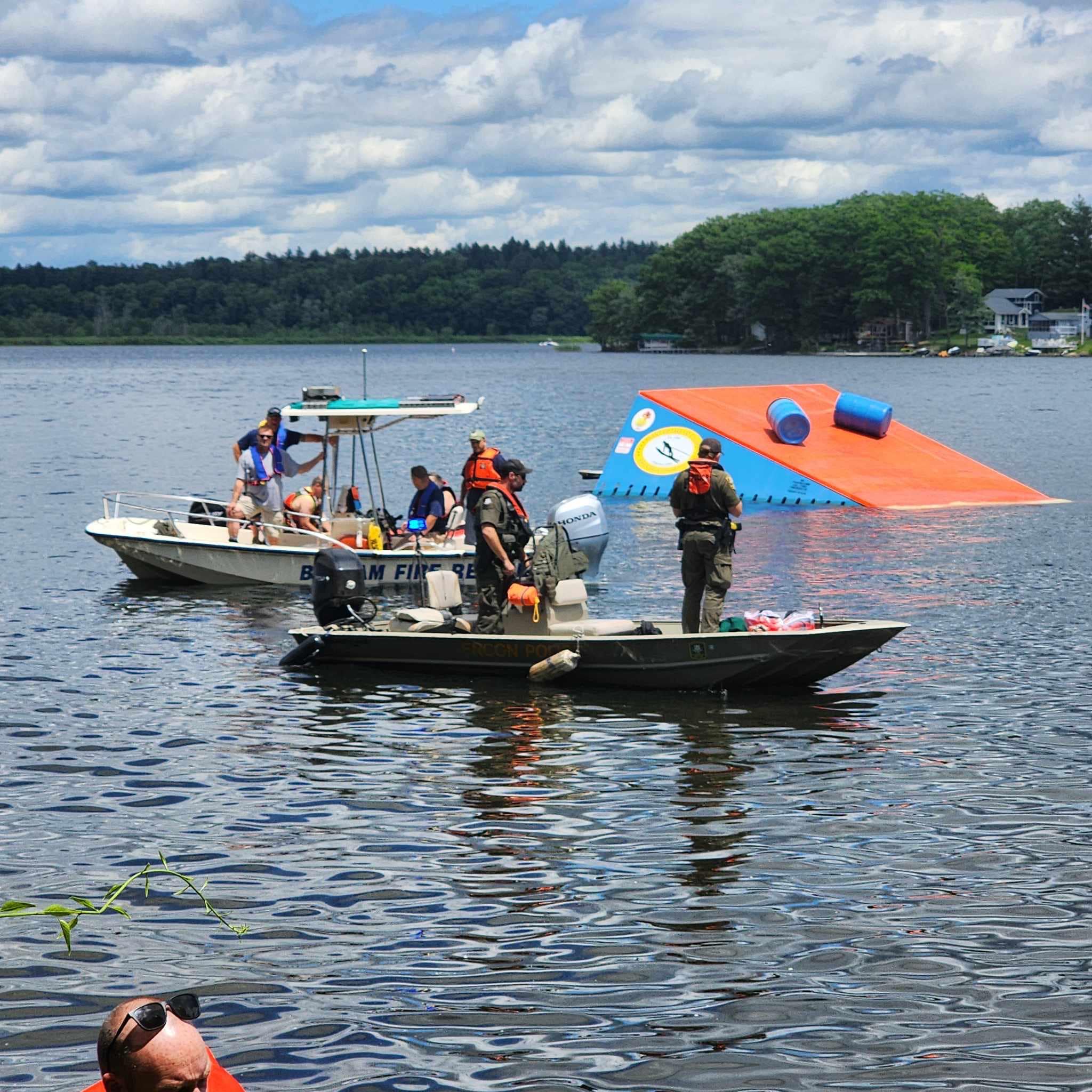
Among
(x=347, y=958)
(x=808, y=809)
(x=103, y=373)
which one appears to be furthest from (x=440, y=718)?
(x=103, y=373)

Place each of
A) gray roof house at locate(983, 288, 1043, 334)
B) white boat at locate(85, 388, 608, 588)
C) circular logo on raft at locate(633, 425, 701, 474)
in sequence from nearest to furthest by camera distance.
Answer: white boat at locate(85, 388, 608, 588)
circular logo on raft at locate(633, 425, 701, 474)
gray roof house at locate(983, 288, 1043, 334)

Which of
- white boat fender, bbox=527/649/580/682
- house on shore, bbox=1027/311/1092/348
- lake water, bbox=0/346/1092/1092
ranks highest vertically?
house on shore, bbox=1027/311/1092/348

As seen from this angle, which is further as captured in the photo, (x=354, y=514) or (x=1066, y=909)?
(x=354, y=514)

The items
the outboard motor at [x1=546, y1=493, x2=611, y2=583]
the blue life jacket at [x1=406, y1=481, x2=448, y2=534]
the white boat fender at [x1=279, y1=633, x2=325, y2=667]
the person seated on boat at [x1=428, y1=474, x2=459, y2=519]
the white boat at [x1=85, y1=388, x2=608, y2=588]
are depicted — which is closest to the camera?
the white boat fender at [x1=279, y1=633, x2=325, y2=667]

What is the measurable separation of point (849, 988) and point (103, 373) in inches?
6172

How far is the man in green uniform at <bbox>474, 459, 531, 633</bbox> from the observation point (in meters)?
16.2

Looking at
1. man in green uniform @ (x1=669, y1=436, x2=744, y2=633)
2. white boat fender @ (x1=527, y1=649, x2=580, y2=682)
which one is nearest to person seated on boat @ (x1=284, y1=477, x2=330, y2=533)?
white boat fender @ (x1=527, y1=649, x2=580, y2=682)

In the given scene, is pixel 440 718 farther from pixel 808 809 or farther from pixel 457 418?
pixel 457 418

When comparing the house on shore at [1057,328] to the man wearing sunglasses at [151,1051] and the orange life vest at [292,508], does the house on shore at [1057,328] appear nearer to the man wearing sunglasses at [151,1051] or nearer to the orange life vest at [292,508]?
the orange life vest at [292,508]

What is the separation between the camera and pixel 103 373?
157 meters

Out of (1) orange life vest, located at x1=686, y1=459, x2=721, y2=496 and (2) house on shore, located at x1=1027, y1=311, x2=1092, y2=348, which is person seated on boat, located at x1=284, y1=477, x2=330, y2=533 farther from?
(2) house on shore, located at x1=1027, y1=311, x2=1092, y2=348

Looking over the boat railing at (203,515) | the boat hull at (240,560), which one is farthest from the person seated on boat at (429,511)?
the boat railing at (203,515)

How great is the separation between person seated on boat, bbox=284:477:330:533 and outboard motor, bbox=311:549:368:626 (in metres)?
5.58

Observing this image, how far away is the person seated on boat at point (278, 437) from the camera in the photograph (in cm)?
2291
